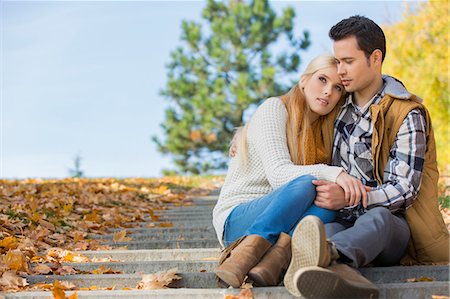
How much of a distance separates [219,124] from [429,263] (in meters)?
20.0

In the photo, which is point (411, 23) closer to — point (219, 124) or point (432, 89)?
point (432, 89)

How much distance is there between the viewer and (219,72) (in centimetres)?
2388

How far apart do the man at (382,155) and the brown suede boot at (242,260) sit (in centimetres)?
33

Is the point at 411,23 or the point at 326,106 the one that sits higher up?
the point at 411,23

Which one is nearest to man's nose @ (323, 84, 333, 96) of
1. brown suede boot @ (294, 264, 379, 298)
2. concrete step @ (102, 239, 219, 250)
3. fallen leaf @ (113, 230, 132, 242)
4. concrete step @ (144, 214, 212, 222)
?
brown suede boot @ (294, 264, 379, 298)

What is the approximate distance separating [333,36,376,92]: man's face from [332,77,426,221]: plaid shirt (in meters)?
0.13

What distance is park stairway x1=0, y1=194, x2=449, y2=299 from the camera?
294cm

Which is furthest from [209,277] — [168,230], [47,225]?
[168,230]

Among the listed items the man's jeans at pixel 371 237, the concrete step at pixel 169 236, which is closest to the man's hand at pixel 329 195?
the man's jeans at pixel 371 237

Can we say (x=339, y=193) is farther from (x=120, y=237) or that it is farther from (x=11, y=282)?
(x=120, y=237)

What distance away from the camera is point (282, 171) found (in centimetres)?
345

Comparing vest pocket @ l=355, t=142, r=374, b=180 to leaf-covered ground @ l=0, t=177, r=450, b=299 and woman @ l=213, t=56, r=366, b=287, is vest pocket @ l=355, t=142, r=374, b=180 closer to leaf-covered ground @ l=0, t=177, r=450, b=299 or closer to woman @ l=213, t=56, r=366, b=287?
woman @ l=213, t=56, r=366, b=287

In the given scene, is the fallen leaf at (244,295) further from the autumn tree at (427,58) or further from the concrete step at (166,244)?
the autumn tree at (427,58)

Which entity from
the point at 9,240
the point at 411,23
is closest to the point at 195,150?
the point at 411,23
